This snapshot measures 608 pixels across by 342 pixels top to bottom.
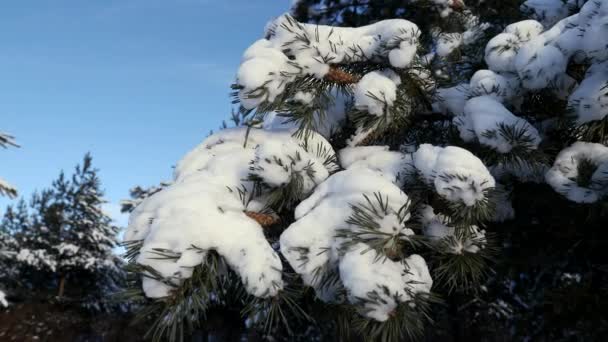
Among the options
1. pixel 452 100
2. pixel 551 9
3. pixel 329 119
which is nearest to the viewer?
pixel 329 119

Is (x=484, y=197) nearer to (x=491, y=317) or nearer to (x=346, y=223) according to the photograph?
(x=346, y=223)

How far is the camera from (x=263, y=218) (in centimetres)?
153

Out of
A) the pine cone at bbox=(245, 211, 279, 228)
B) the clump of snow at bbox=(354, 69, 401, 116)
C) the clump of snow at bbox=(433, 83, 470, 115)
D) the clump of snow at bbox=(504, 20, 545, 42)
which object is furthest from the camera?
the clump of snow at bbox=(504, 20, 545, 42)

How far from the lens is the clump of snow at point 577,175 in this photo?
1800 mm

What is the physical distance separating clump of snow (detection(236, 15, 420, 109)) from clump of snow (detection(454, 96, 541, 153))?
31 centimetres

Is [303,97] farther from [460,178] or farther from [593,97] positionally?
[593,97]

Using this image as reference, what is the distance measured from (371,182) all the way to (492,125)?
580mm

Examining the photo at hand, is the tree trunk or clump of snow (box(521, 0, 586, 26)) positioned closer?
clump of snow (box(521, 0, 586, 26))

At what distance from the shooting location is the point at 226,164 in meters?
1.67

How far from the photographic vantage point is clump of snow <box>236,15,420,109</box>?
5.75 ft

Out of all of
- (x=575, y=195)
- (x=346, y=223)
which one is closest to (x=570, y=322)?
(x=575, y=195)

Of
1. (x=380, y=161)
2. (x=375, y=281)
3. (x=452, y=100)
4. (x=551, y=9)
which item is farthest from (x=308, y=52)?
(x=551, y=9)

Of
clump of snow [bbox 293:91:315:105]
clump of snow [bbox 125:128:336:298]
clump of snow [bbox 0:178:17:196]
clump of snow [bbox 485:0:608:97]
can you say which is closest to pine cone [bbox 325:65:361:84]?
clump of snow [bbox 293:91:315:105]

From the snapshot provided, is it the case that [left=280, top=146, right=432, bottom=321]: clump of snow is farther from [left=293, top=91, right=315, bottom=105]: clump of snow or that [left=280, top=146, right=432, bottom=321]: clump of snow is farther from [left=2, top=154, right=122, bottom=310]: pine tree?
[left=2, top=154, right=122, bottom=310]: pine tree
